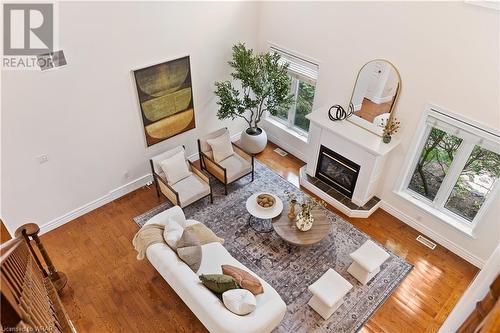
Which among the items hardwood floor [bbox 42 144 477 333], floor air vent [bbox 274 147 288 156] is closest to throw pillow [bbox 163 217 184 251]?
hardwood floor [bbox 42 144 477 333]

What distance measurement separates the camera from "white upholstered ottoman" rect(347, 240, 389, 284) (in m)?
5.12

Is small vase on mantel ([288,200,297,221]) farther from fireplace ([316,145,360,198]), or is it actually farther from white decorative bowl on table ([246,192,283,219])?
fireplace ([316,145,360,198])

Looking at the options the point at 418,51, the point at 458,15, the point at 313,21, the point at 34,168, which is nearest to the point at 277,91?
the point at 313,21

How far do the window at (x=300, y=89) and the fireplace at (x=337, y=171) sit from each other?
3.42 ft

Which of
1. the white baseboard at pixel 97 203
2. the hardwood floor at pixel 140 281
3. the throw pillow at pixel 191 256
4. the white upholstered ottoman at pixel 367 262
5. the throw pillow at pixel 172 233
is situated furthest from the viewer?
the white baseboard at pixel 97 203

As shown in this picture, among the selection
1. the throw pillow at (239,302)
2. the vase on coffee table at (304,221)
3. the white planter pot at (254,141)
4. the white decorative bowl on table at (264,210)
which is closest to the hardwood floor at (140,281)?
the throw pillow at (239,302)

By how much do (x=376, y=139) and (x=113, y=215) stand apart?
4696 millimetres

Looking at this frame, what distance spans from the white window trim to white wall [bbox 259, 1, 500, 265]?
0.33ft

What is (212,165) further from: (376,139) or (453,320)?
(453,320)

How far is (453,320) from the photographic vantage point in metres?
2.87

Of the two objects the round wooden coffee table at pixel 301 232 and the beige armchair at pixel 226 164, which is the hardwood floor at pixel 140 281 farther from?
the beige armchair at pixel 226 164

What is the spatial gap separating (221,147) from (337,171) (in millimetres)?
2221

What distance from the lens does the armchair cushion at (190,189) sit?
610 cm

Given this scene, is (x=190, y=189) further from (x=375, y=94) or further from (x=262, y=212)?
(x=375, y=94)
